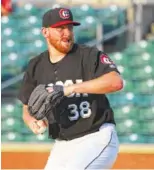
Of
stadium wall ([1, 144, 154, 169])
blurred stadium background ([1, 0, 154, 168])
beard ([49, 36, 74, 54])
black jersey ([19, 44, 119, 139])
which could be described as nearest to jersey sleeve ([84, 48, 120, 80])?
black jersey ([19, 44, 119, 139])

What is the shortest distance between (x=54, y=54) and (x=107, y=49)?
17.4 feet

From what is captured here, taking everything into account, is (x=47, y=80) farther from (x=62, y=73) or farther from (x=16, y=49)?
(x=16, y=49)

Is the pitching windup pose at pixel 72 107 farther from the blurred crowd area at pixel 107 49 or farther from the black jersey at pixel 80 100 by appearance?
the blurred crowd area at pixel 107 49

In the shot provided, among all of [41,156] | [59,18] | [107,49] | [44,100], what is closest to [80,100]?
[44,100]

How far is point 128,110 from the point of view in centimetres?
671

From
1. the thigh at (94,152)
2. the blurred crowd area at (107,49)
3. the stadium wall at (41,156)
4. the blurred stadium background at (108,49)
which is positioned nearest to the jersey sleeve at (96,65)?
the thigh at (94,152)

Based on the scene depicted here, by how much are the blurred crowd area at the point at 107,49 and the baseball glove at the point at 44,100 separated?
11.1 feet

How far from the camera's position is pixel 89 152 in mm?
3055

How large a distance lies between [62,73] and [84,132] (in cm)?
34

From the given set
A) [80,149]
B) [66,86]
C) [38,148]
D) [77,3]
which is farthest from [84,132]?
[77,3]

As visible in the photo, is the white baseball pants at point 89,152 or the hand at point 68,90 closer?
the hand at point 68,90

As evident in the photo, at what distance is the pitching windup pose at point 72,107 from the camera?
3049 mm

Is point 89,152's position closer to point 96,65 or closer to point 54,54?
point 96,65

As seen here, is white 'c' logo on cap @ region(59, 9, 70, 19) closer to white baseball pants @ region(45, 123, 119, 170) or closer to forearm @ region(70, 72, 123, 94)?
forearm @ region(70, 72, 123, 94)
